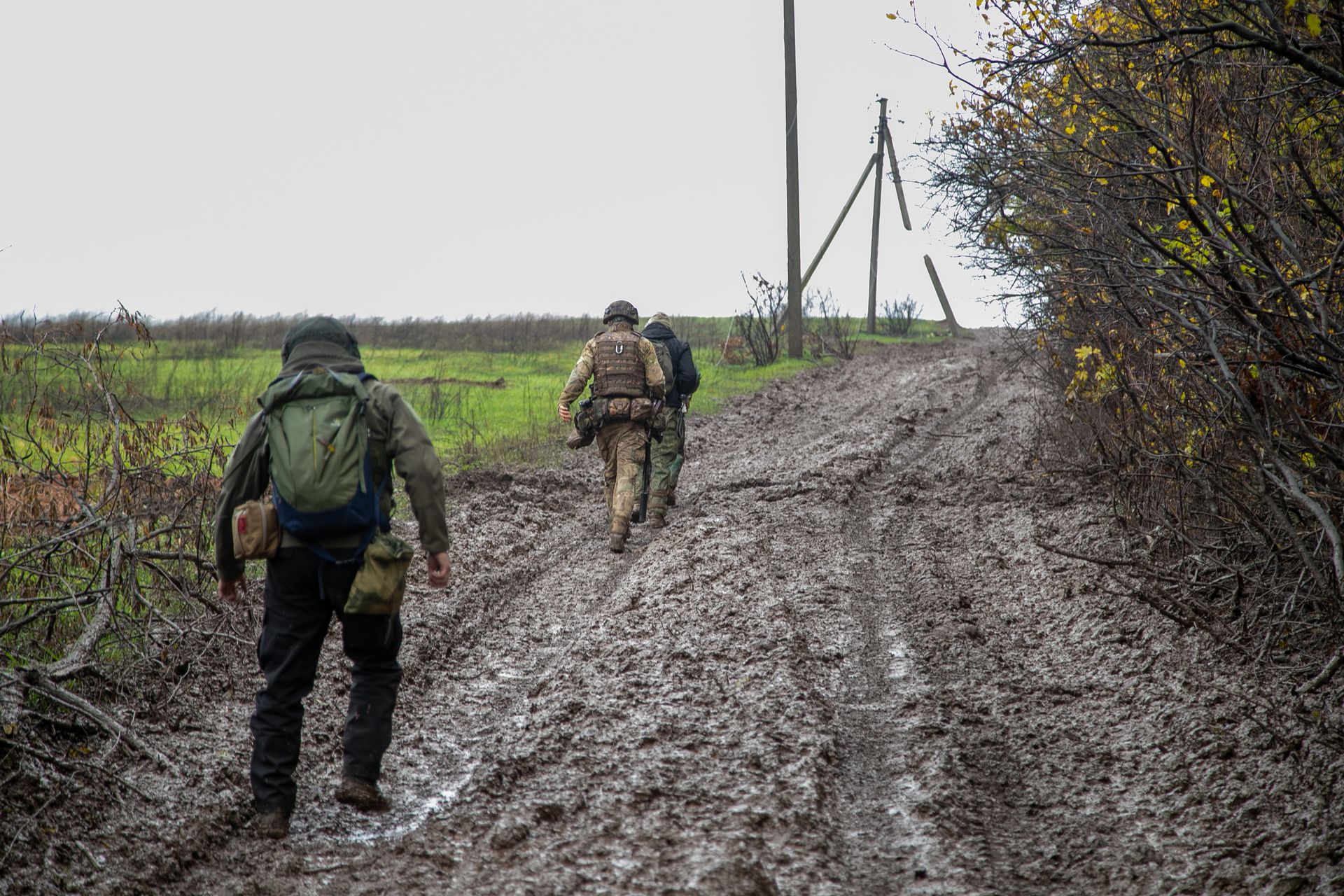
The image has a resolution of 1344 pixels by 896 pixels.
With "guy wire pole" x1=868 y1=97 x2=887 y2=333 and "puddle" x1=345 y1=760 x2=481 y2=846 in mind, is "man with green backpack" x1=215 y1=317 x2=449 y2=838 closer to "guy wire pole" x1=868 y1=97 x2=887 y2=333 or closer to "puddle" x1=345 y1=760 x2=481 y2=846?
"puddle" x1=345 y1=760 x2=481 y2=846

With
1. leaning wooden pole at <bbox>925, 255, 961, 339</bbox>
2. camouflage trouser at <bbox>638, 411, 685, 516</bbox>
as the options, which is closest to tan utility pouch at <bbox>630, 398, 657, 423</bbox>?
camouflage trouser at <bbox>638, 411, 685, 516</bbox>

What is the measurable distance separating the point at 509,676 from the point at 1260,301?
13.4ft

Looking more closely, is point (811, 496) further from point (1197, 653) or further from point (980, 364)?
point (980, 364)

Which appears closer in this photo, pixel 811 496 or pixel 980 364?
pixel 811 496

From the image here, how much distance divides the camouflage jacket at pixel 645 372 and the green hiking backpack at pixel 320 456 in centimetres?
530

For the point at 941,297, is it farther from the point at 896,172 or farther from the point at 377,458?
the point at 377,458

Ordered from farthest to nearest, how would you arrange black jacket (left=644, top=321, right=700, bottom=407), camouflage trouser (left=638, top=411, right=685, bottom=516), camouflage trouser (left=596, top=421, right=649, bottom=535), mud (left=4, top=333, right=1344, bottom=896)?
black jacket (left=644, top=321, right=700, bottom=407) → camouflage trouser (left=638, top=411, right=685, bottom=516) → camouflage trouser (left=596, top=421, right=649, bottom=535) → mud (left=4, top=333, right=1344, bottom=896)

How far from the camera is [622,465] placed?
9539mm

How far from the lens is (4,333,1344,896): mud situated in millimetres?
3789

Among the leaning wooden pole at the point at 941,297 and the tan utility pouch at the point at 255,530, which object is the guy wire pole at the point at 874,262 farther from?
the tan utility pouch at the point at 255,530

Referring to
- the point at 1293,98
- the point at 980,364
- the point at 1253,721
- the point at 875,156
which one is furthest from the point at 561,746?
the point at 875,156

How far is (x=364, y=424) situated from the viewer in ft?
14.0

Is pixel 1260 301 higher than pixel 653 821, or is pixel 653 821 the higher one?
pixel 1260 301

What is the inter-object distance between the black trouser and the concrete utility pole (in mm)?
21860
